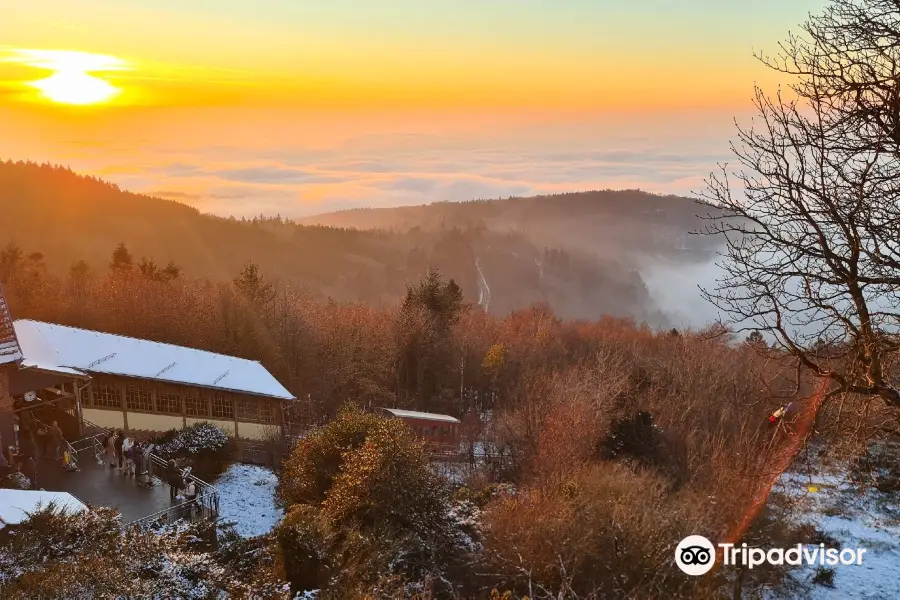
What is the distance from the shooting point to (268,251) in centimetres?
15100

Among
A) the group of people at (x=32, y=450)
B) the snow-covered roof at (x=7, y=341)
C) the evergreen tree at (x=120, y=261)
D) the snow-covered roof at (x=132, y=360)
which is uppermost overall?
the evergreen tree at (x=120, y=261)

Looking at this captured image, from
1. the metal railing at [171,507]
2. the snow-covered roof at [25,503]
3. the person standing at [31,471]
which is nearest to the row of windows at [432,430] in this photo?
the metal railing at [171,507]

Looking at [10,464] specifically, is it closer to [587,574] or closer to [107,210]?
[587,574]

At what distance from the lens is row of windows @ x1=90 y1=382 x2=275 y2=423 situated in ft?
79.7

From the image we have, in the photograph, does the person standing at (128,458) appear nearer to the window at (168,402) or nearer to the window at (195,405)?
the window at (168,402)

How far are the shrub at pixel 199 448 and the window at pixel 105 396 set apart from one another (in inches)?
112

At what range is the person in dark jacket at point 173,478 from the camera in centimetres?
1781

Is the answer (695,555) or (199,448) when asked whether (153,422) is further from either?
(695,555)

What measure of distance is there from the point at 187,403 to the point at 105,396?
3.00 metres

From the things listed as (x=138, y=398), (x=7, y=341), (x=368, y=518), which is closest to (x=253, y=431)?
(x=138, y=398)

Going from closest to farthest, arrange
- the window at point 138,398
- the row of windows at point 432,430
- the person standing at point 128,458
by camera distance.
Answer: the person standing at point 128,458 → the window at point 138,398 → the row of windows at point 432,430

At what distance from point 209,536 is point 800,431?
1477 cm

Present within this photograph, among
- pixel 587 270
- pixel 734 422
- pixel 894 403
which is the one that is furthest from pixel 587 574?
pixel 587 270

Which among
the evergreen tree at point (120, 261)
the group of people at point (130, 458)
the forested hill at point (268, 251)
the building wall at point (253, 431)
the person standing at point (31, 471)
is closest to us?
the person standing at point (31, 471)
